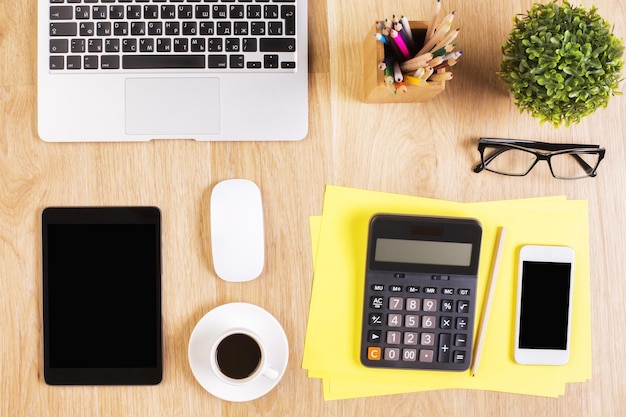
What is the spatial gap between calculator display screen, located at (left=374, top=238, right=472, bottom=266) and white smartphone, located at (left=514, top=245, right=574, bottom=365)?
3.4 inches

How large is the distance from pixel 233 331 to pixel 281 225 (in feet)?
0.49

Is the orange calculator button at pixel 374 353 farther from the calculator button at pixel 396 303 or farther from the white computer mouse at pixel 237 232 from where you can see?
the white computer mouse at pixel 237 232

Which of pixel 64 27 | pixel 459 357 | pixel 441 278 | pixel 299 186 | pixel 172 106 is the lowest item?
pixel 459 357

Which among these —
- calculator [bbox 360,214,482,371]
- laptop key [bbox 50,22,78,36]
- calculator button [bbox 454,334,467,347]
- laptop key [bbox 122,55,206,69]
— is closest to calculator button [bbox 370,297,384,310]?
calculator [bbox 360,214,482,371]

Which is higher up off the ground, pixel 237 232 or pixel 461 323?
pixel 237 232

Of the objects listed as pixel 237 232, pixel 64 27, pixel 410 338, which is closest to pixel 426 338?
pixel 410 338

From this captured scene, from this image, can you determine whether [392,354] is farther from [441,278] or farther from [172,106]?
[172,106]

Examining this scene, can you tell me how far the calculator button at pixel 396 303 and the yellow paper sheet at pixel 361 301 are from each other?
0.04 m

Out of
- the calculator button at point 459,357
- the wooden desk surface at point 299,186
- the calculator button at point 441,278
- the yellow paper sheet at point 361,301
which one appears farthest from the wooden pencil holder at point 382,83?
the calculator button at point 459,357

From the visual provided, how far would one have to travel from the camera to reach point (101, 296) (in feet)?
2.21

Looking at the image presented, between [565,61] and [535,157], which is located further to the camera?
[535,157]

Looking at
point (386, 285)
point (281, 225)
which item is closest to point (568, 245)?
point (386, 285)

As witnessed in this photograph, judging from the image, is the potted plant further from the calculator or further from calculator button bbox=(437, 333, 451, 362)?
calculator button bbox=(437, 333, 451, 362)

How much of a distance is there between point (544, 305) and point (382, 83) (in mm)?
355
